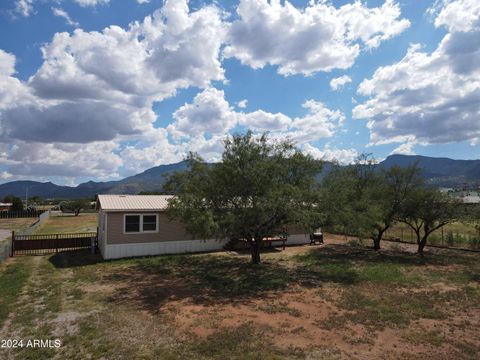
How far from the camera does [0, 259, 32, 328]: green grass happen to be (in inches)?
402

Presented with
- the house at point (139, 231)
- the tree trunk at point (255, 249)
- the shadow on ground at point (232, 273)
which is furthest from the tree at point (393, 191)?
the house at point (139, 231)

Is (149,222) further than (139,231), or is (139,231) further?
(149,222)

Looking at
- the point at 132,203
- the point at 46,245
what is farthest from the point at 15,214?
the point at 132,203

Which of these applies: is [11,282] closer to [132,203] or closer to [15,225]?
[132,203]

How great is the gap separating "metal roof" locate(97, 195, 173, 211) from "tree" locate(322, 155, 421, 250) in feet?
31.6

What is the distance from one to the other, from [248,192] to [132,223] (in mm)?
8715

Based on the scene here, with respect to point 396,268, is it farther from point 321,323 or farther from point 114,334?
point 114,334

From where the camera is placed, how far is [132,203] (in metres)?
20.3

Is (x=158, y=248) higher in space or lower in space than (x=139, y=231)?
lower

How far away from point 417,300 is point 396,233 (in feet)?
66.2

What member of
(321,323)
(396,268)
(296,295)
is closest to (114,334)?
(321,323)

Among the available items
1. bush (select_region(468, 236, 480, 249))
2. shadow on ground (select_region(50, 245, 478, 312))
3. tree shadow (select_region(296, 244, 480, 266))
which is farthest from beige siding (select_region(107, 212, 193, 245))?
bush (select_region(468, 236, 480, 249))

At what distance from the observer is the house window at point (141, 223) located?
63.2 feet

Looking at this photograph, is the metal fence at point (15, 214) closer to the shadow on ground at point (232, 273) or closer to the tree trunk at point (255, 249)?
the shadow on ground at point (232, 273)
